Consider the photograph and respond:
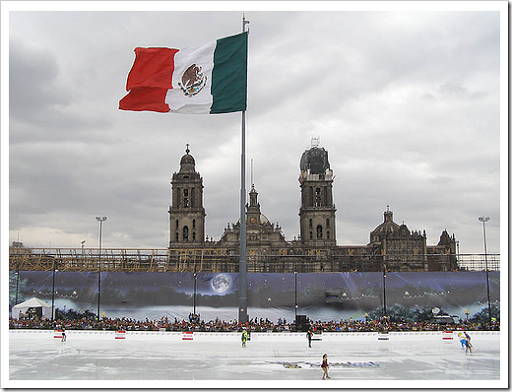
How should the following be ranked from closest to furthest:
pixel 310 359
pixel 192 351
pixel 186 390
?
1. pixel 186 390
2. pixel 310 359
3. pixel 192 351

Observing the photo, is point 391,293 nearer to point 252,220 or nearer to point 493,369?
point 493,369

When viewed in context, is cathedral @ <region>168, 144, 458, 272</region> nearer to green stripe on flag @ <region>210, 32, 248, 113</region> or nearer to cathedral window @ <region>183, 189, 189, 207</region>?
cathedral window @ <region>183, 189, 189, 207</region>

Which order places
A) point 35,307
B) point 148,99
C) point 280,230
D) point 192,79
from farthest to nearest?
point 280,230 → point 35,307 → point 192,79 → point 148,99

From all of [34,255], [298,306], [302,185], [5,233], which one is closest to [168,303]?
[298,306]

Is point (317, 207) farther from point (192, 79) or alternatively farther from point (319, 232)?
point (192, 79)

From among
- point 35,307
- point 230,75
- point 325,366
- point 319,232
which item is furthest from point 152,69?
point 319,232

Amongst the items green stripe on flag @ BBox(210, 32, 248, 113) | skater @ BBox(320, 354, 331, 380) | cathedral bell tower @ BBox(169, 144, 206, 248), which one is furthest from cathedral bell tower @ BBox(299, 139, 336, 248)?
skater @ BBox(320, 354, 331, 380)
